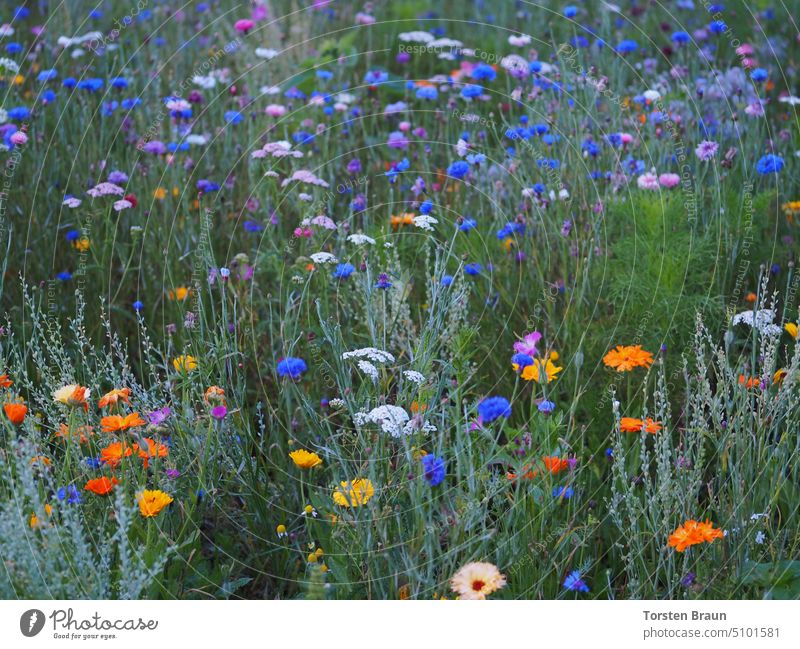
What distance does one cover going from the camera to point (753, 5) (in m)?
5.60

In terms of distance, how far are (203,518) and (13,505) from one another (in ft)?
1.63

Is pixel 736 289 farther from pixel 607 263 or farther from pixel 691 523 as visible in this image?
pixel 691 523

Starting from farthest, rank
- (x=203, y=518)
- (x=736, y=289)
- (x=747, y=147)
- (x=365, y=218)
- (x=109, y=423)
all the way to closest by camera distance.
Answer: (x=747, y=147) → (x=365, y=218) → (x=736, y=289) → (x=203, y=518) → (x=109, y=423)

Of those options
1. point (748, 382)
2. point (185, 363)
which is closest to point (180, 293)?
point (185, 363)

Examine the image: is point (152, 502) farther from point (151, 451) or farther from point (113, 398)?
point (113, 398)

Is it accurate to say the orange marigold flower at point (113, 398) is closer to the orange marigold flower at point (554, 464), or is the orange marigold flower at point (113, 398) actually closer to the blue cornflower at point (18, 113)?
the orange marigold flower at point (554, 464)

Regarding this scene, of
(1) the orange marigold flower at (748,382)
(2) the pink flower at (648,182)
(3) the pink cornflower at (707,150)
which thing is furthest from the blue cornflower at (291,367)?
(3) the pink cornflower at (707,150)

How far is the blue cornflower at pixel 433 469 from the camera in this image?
2201 millimetres

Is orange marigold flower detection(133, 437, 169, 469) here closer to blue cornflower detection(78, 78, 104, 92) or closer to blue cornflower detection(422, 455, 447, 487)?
blue cornflower detection(422, 455, 447, 487)

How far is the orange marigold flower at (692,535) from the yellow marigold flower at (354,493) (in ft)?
2.21

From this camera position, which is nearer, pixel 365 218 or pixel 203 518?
pixel 203 518
